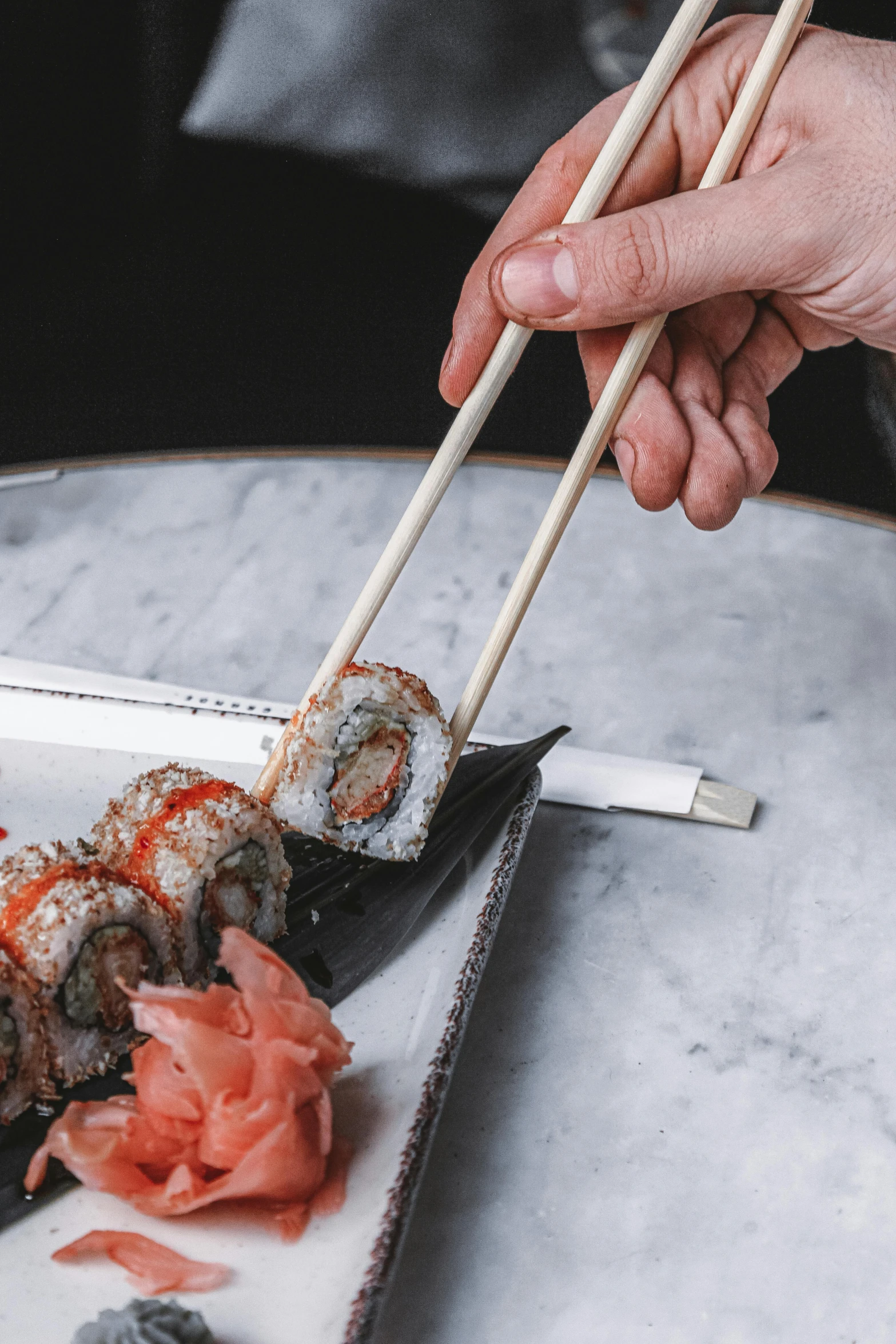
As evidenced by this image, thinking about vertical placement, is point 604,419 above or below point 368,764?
above

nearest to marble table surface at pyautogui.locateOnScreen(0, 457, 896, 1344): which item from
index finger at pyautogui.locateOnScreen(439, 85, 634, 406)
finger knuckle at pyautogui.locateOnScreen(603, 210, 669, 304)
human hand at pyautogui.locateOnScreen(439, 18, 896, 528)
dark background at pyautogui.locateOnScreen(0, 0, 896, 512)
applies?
human hand at pyautogui.locateOnScreen(439, 18, 896, 528)

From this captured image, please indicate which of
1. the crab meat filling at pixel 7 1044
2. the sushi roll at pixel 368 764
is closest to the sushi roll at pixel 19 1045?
the crab meat filling at pixel 7 1044

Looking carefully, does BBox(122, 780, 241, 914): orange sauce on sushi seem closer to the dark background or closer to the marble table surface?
the marble table surface

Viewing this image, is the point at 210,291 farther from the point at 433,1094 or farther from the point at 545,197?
the point at 433,1094

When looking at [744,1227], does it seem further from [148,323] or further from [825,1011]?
[148,323]

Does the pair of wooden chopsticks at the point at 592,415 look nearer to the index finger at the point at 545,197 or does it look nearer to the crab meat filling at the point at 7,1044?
the index finger at the point at 545,197

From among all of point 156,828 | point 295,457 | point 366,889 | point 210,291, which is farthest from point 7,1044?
point 210,291
